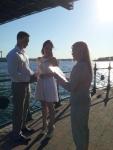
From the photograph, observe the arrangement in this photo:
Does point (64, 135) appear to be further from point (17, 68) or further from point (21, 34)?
point (21, 34)

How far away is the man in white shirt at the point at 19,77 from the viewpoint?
5.98 meters

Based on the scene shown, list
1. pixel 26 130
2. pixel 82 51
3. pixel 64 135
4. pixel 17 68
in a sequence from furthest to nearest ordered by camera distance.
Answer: pixel 26 130 → pixel 64 135 → pixel 17 68 → pixel 82 51

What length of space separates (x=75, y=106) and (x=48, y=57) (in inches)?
81.9

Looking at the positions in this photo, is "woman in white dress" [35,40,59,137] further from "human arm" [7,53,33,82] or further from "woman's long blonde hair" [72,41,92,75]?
"woman's long blonde hair" [72,41,92,75]

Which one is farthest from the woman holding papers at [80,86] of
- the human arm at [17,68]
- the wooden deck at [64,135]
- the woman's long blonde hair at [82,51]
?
the human arm at [17,68]

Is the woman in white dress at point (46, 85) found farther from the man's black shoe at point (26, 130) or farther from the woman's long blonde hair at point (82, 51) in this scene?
the woman's long blonde hair at point (82, 51)

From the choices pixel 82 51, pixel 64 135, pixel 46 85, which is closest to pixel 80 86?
pixel 82 51

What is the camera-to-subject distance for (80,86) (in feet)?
14.6

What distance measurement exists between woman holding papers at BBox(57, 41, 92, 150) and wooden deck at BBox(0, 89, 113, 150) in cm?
132

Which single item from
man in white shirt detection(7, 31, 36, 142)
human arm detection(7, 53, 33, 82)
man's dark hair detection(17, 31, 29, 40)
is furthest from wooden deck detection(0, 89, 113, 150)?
man's dark hair detection(17, 31, 29, 40)

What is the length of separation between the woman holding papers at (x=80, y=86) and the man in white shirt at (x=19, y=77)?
5.67 ft

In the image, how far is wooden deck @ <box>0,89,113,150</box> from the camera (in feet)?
19.2

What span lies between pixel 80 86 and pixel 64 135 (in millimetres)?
2310

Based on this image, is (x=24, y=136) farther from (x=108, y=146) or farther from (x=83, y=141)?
(x=83, y=141)
